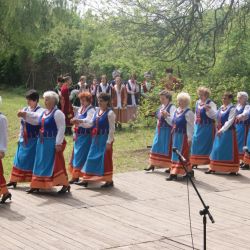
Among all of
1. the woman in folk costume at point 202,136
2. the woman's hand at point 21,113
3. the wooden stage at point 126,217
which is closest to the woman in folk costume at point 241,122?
the woman in folk costume at point 202,136

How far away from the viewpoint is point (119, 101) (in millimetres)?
19938

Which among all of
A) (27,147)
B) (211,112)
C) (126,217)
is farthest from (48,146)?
(211,112)

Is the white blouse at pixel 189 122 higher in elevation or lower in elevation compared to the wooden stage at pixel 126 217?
higher

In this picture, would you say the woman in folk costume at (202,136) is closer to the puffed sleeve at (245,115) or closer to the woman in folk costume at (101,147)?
the puffed sleeve at (245,115)

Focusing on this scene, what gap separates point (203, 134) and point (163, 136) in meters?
1.11

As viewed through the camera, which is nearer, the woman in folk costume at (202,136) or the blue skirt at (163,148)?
the blue skirt at (163,148)

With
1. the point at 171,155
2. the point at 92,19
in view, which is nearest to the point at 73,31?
the point at 92,19

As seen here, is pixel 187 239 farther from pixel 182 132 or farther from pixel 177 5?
pixel 177 5

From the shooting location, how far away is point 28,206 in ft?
31.3

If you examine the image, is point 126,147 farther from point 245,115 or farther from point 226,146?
point 226,146

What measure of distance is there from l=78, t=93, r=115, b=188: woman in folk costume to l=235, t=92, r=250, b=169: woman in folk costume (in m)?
3.54

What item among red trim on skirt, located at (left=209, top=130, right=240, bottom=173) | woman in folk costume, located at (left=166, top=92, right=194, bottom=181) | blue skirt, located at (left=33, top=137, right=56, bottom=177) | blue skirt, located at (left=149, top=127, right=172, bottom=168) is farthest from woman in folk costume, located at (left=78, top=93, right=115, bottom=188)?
red trim on skirt, located at (left=209, top=130, right=240, bottom=173)

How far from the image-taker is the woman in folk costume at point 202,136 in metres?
12.8

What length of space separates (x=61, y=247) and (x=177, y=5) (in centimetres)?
858
